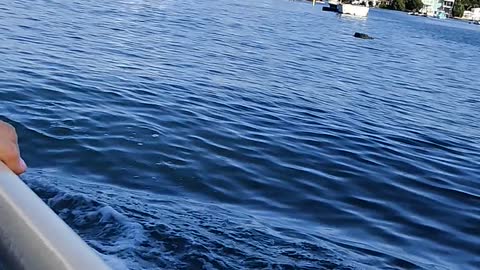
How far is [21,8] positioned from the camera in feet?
71.8

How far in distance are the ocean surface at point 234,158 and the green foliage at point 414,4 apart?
14338cm

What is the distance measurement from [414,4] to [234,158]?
155 metres

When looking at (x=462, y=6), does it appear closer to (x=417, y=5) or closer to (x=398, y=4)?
(x=417, y=5)

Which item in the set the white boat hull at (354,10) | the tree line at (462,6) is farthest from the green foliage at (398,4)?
the white boat hull at (354,10)

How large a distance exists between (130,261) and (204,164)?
3.03 m

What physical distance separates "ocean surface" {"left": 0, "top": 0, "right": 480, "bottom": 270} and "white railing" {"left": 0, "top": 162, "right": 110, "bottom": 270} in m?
2.93

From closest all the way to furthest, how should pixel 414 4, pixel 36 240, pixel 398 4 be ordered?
1. pixel 36 240
2. pixel 414 4
3. pixel 398 4

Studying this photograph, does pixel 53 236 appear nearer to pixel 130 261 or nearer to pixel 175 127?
pixel 130 261

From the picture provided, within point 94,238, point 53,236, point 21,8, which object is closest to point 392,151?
point 94,238

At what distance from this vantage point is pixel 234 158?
26.2ft

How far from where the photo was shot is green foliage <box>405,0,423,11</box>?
153m

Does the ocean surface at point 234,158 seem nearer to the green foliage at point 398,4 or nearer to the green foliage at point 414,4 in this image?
the green foliage at point 414,4

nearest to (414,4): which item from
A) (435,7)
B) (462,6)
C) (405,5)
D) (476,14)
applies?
(405,5)

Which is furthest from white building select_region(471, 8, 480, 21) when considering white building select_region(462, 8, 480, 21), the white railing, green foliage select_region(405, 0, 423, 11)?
the white railing
